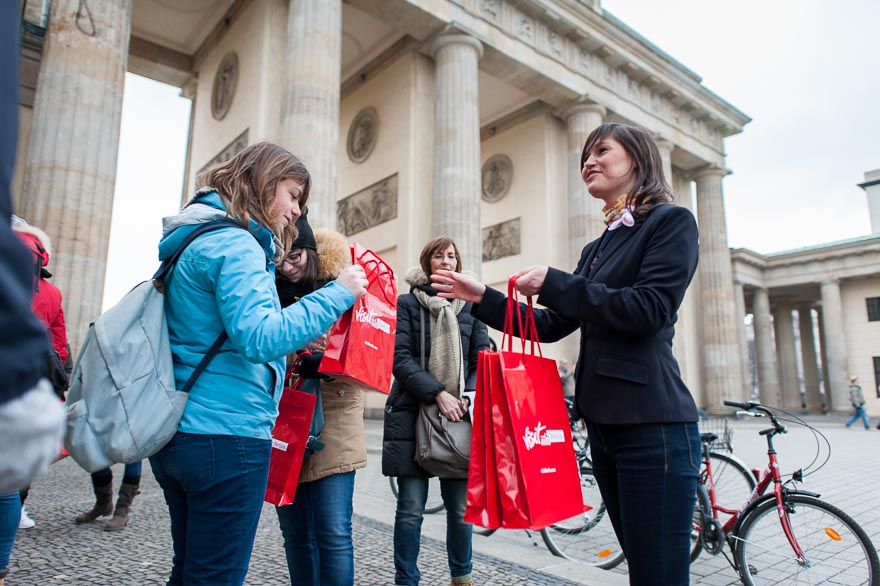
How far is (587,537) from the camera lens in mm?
4406

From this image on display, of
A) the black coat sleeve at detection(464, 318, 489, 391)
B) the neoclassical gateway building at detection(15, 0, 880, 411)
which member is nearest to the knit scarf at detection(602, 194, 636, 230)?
the black coat sleeve at detection(464, 318, 489, 391)

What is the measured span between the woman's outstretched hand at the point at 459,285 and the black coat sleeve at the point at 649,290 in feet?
1.10

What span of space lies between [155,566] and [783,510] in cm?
341

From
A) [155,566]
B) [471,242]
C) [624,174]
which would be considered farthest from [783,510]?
[471,242]

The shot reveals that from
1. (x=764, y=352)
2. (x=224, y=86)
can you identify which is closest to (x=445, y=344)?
(x=224, y=86)

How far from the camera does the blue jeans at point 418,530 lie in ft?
9.65

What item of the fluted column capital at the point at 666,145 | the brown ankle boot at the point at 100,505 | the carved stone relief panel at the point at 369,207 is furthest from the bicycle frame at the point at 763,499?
the fluted column capital at the point at 666,145

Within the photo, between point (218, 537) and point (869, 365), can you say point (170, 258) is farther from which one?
point (869, 365)

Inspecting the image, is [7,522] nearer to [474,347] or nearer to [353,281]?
[353,281]

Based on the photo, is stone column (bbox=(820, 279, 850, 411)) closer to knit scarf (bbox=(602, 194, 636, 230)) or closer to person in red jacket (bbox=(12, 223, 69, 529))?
knit scarf (bbox=(602, 194, 636, 230))

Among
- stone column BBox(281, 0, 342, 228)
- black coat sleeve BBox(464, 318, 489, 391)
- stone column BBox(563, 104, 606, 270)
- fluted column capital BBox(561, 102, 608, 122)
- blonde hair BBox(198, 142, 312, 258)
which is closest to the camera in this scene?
blonde hair BBox(198, 142, 312, 258)

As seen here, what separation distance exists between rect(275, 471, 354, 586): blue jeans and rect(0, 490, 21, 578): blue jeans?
1.03 meters

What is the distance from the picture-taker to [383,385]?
2262 mm

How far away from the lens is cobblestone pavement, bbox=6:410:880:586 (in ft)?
10.4
